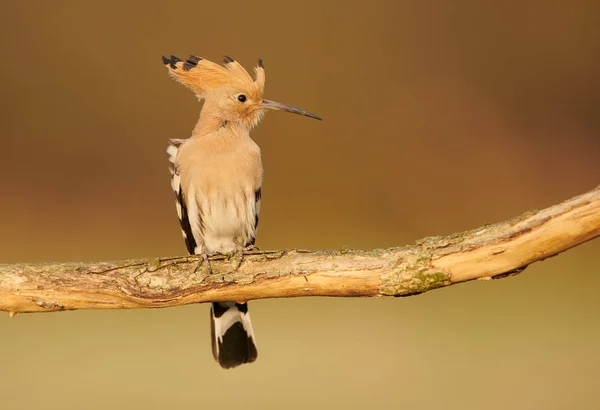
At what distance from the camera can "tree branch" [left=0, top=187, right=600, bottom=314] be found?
1.15 m

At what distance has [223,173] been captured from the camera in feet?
5.53

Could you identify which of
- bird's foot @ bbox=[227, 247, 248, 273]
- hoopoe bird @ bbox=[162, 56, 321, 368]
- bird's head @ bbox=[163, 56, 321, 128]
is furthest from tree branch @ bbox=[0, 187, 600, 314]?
bird's head @ bbox=[163, 56, 321, 128]

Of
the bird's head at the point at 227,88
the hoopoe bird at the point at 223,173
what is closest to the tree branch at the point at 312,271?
the hoopoe bird at the point at 223,173

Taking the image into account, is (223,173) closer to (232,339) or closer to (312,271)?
(232,339)

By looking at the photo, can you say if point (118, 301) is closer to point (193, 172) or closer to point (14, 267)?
point (14, 267)

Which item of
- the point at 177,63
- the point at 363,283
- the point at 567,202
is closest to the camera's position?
the point at 567,202

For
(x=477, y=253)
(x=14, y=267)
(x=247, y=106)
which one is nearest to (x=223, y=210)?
(x=247, y=106)

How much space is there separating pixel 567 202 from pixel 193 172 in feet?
2.83

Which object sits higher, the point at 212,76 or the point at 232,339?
the point at 212,76

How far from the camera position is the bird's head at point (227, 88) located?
178 cm

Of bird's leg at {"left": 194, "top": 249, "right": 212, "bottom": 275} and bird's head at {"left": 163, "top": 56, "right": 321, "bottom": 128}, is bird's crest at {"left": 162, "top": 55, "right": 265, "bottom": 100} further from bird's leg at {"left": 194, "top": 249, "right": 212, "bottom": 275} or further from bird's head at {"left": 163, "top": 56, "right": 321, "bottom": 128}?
bird's leg at {"left": 194, "top": 249, "right": 212, "bottom": 275}

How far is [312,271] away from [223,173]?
49 centimetres

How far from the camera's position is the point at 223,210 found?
5.64ft

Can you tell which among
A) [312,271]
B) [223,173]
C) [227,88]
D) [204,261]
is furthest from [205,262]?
[227,88]
